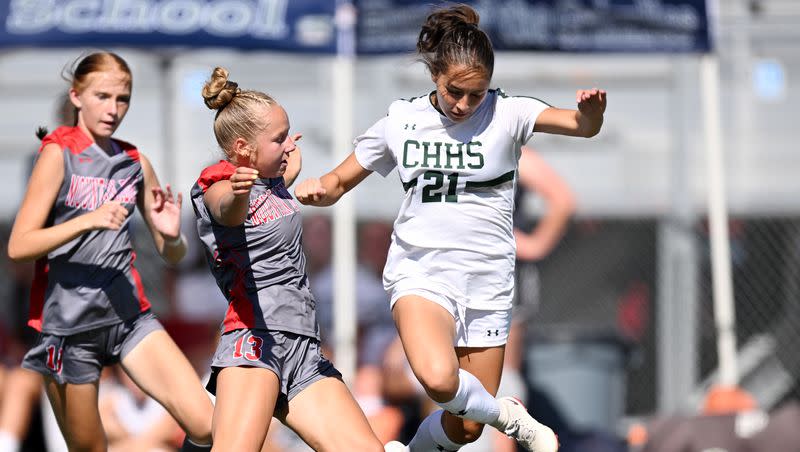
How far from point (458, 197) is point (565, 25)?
3.39 m

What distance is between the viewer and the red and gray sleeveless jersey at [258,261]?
438cm

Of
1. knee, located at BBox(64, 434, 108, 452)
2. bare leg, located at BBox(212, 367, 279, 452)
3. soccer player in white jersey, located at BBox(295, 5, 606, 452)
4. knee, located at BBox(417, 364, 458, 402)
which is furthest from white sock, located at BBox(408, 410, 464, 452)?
knee, located at BBox(64, 434, 108, 452)

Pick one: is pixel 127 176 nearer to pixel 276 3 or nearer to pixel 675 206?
pixel 276 3

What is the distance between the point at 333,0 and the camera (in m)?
7.44

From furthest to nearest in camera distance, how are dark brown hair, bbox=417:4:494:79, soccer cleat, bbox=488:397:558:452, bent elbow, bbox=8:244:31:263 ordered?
soccer cleat, bbox=488:397:558:452 → bent elbow, bbox=8:244:31:263 → dark brown hair, bbox=417:4:494:79

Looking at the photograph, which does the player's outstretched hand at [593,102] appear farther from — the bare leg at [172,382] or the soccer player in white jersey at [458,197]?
the bare leg at [172,382]

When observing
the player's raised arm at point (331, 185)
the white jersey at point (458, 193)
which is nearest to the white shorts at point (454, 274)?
the white jersey at point (458, 193)

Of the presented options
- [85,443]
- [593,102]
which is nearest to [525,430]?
[593,102]

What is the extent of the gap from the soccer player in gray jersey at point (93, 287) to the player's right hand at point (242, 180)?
79 centimetres

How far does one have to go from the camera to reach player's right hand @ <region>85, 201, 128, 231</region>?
440 cm

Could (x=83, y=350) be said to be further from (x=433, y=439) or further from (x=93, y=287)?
(x=433, y=439)

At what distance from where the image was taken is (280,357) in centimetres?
436

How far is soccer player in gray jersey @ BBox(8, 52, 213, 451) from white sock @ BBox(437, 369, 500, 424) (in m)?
0.98

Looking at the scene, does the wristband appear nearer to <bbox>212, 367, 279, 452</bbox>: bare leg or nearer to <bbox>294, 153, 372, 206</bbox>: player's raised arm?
<bbox>294, 153, 372, 206</bbox>: player's raised arm
